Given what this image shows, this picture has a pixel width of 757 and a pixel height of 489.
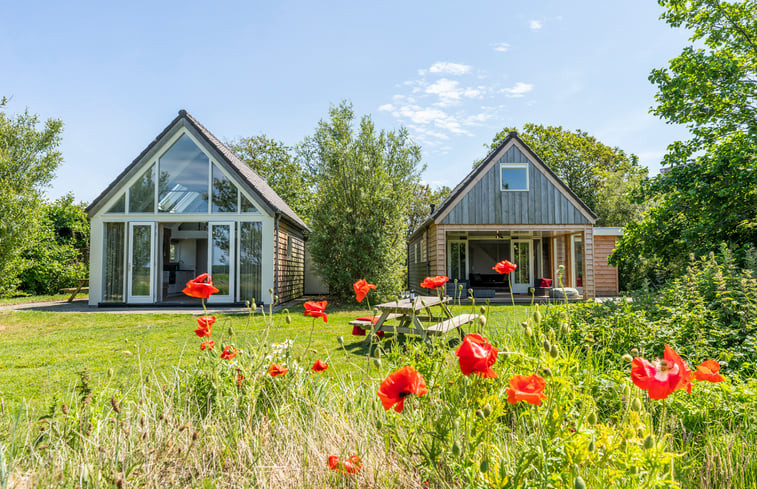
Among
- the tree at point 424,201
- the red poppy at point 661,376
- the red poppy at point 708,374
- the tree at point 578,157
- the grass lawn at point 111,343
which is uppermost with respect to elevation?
the tree at point 578,157

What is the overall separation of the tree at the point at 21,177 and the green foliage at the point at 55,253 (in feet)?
2.07

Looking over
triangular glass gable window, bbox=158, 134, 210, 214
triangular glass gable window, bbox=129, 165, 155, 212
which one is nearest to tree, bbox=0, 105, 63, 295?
triangular glass gable window, bbox=129, 165, 155, 212

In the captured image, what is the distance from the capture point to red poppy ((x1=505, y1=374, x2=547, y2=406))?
124 cm

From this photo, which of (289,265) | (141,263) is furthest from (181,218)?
(289,265)

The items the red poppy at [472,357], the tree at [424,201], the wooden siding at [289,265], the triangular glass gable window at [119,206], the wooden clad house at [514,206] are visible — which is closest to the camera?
the red poppy at [472,357]

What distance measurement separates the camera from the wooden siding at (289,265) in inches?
528

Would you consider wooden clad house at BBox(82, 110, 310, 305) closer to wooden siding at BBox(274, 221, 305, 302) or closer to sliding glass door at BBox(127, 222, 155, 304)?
sliding glass door at BBox(127, 222, 155, 304)

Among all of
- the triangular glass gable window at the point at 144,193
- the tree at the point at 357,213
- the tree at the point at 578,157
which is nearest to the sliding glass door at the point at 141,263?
the triangular glass gable window at the point at 144,193

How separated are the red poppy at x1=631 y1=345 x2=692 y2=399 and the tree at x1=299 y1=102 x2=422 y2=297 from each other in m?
11.5

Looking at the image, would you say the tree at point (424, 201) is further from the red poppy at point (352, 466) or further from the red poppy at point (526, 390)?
the red poppy at point (526, 390)

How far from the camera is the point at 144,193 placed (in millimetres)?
12469

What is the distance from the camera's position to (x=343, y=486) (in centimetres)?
176

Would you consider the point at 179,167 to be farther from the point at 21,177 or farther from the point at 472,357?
the point at 472,357

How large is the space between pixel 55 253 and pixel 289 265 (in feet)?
35.3
